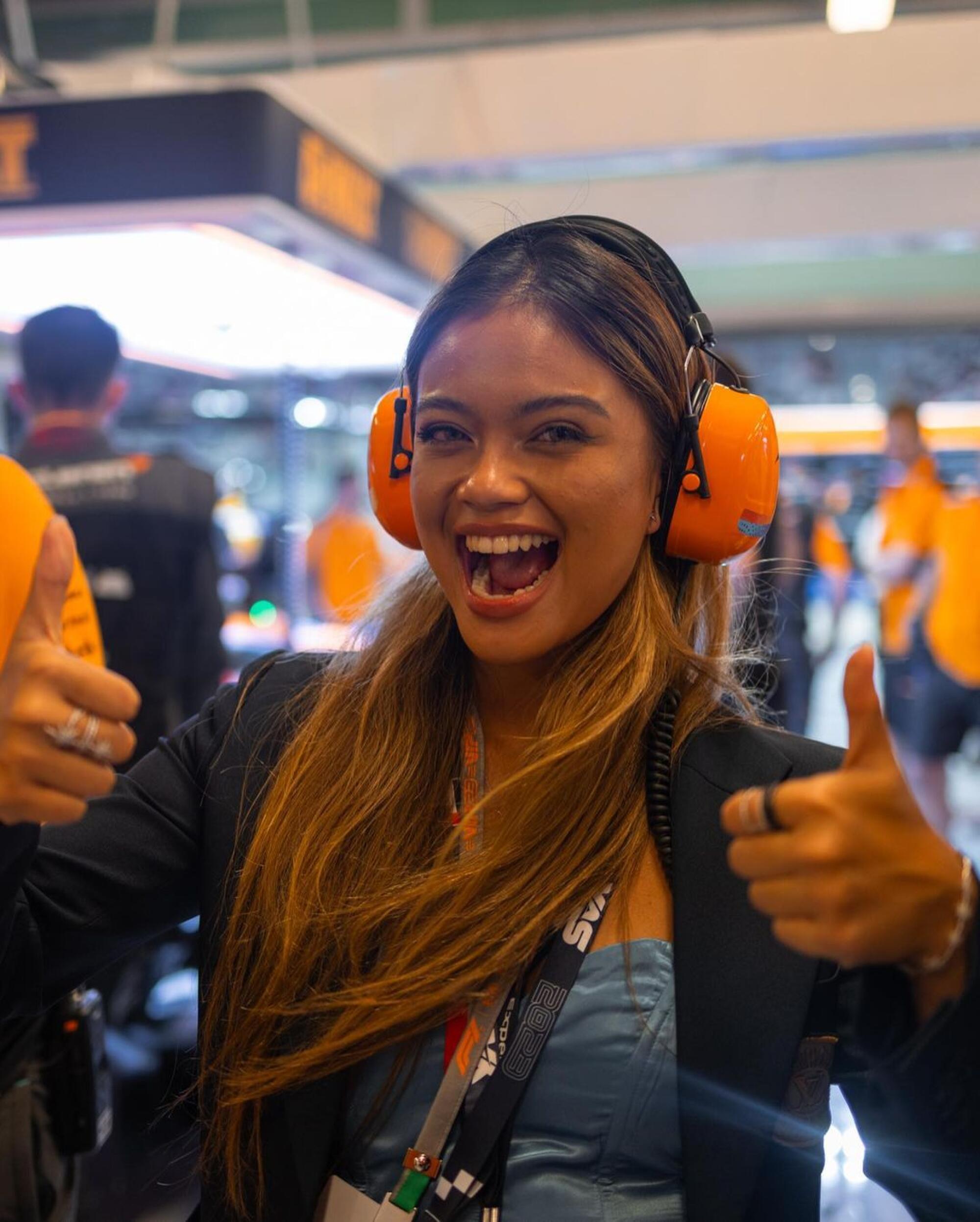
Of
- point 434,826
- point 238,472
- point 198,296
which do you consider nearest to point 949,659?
point 198,296

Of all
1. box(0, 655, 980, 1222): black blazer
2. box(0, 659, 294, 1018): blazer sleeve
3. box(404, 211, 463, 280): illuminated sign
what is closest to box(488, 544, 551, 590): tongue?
box(0, 655, 980, 1222): black blazer

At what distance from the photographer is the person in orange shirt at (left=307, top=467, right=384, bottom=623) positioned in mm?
6617

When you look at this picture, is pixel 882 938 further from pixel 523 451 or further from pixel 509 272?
pixel 509 272

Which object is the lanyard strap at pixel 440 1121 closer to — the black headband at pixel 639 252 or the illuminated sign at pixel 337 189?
the black headband at pixel 639 252

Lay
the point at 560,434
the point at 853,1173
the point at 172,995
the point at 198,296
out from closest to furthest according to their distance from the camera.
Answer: the point at 560,434 → the point at 853,1173 → the point at 172,995 → the point at 198,296

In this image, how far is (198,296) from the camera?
3795 mm

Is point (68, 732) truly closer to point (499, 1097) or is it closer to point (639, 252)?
point (499, 1097)

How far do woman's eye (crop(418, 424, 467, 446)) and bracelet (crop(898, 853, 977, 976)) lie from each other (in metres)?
0.65

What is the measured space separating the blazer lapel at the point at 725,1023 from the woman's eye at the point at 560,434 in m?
0.42

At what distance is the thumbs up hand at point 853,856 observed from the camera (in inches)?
31.1

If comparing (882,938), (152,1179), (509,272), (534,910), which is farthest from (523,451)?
(152,1179)

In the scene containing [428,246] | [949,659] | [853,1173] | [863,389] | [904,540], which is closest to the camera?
[853,1173]

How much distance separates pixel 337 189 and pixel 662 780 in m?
2.52

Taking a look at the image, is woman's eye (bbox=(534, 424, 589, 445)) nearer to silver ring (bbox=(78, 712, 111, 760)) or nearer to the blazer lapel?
the blazer lapel
